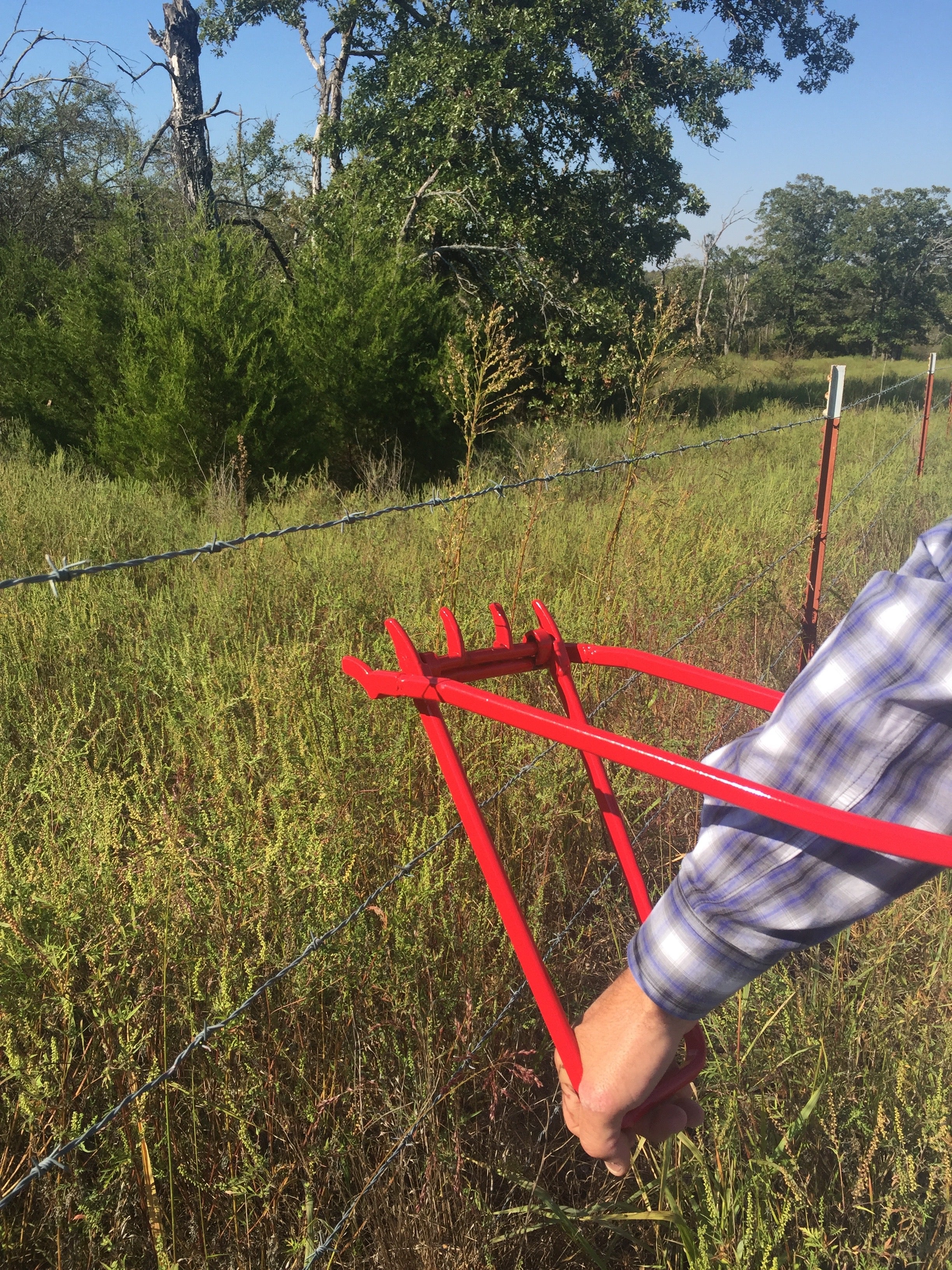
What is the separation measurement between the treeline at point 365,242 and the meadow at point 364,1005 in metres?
1.61

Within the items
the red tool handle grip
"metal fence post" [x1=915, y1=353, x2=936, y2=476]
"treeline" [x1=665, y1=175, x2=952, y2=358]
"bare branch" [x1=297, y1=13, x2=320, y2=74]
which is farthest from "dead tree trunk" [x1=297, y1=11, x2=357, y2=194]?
"treeline" [x1=665, y1=175, x2=952, y2=358]

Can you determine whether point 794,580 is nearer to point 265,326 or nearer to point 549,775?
point 549,775

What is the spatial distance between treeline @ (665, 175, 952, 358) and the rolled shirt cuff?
136 feet

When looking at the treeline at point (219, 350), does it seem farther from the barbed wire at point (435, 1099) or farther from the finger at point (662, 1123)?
the finger at point (662, 1123)

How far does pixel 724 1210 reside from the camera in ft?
4.83

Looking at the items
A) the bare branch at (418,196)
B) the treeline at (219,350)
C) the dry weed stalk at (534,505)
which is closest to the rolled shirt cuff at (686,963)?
the dry weed stalk at (534,505)

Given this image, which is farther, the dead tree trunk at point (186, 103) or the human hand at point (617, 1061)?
the dead tree trunk at point (186, 103)

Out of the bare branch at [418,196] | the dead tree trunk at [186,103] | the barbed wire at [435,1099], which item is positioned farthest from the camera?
the bare branch at [418,196]

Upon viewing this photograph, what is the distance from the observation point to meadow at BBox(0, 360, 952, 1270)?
1430mm

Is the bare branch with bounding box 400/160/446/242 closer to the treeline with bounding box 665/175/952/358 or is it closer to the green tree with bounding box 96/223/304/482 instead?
the green tree with bounding box 96/223/304/482

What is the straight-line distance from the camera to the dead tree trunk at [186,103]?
39.2 ft

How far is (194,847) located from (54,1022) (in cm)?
41

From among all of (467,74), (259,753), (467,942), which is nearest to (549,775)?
(467,942)

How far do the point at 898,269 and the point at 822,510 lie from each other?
55.6m
